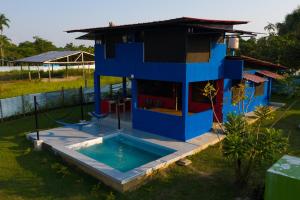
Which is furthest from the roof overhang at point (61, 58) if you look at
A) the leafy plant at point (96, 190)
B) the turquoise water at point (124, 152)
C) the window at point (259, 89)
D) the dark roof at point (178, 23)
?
the leafy plant at point (96, 190)

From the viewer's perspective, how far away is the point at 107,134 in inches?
528

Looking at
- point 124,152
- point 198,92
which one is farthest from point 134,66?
point 124,152

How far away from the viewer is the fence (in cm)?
1713

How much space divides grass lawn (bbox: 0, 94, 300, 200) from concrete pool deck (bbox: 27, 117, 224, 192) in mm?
264

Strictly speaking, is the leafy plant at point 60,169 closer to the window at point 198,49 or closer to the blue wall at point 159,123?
the blue wall at point 159,123

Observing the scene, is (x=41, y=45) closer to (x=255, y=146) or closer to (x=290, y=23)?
(x=290, y=23)

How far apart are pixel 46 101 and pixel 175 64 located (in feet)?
38.6

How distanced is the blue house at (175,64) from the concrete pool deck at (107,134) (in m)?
0.56

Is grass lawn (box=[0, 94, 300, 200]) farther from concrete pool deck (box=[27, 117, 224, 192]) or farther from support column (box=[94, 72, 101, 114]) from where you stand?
support column (box=[94, 72, 101, 114])

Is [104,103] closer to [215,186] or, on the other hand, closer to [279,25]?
[215,186]

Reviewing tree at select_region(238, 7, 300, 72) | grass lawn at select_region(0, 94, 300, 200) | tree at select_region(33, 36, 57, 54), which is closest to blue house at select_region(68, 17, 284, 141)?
grass lawn at select_region(0, 94, 300, 200)

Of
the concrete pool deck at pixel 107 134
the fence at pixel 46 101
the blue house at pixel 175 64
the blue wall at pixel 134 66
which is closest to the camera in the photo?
the concrete pool deck at pixel 107 134

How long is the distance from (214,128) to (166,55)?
15.0 feet

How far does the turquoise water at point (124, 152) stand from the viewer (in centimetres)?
1088
